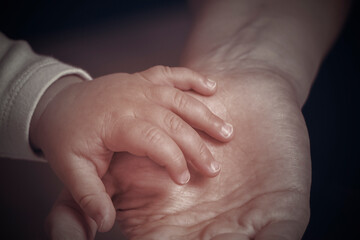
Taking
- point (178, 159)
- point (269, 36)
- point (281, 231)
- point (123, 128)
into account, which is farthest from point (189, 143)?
point (269, 36)

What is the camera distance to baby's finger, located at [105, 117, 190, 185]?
25.5 inches

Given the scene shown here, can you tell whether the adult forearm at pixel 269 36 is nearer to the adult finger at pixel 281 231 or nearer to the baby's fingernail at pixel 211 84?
the baby's fingernail at pixel 211 84

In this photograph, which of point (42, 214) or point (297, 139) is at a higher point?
point (297, 139)

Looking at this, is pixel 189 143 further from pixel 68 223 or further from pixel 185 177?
pixel 68 223

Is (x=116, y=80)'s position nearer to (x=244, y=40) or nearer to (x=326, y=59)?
(x=244, y=40)

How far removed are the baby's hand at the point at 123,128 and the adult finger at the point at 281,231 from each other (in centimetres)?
17

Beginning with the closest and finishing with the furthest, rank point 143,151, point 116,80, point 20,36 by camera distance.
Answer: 1. point 143,151
2. point 116,80
3. point 20,36

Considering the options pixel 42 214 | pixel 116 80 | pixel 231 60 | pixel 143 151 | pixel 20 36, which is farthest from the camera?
pixel 20 36

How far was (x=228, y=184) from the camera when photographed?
2.24ft

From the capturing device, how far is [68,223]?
667 mm

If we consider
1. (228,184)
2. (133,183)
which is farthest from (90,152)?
(228,184)

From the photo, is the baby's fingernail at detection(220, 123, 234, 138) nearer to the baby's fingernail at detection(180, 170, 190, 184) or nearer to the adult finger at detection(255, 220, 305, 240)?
the baby's fingernail at detection(180, 170, 190, 184)

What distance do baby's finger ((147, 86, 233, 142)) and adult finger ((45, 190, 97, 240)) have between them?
32 centimetres

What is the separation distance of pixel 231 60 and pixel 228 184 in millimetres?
430
